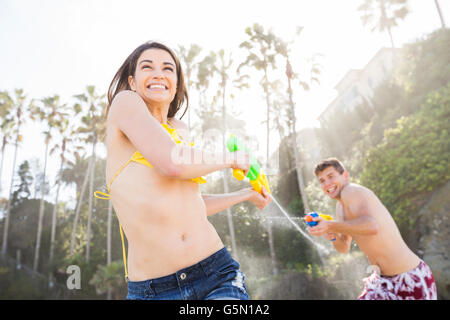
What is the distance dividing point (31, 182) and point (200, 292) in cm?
5182

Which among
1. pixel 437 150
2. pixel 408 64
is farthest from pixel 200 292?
pixel 408 64

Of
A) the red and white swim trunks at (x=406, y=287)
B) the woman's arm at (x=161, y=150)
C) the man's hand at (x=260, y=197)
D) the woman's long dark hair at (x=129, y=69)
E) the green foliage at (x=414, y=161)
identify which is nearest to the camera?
the woman's arm at (x=161, y=150)

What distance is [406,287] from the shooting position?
3854 mm

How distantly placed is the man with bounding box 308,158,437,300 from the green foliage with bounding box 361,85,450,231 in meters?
8.59

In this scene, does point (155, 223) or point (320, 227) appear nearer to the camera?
point (155, 223)

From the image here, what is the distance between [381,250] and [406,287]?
0.51 m

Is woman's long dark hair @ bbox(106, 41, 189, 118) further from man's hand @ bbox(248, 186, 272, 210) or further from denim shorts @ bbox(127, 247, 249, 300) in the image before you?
denim shorts @ bbox(127, 247, 249, 300)

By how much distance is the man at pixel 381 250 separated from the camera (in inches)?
152

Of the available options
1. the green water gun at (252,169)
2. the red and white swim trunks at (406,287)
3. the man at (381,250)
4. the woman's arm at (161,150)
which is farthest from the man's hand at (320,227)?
the woman's arm at (161,150)

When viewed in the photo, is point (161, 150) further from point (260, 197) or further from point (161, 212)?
point (260, 197)

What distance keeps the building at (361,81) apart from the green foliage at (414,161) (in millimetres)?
19133

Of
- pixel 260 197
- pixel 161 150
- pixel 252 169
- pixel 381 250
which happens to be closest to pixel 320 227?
pixel 381 250

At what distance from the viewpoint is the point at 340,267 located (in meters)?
14.1

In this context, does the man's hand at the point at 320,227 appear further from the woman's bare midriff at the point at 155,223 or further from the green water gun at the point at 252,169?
the woman's bare midriff at the point at 155,223
